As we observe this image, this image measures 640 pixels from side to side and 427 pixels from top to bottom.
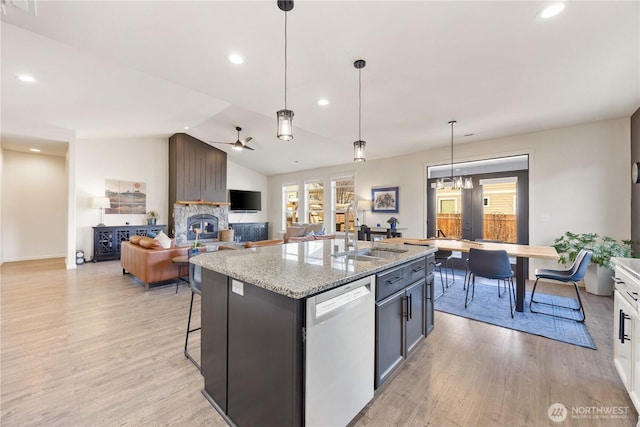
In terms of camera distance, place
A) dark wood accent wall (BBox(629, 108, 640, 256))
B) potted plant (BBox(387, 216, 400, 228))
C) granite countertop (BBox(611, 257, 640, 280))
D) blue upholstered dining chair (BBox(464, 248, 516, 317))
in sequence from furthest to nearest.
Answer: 1. potted plant (BBox(387, 216, 400, 228))
2. dark wood accent wall (BBox(629, 108, 640, 256))
3. blue upholstered dining chair (BBox(464, 248, 516, 317))
4. granite countertop (BBox(611, 257, 640, 280))

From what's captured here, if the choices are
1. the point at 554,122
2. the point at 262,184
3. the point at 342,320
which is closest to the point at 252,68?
the point at 342,320

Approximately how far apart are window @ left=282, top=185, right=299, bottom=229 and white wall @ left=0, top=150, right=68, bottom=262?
6.14 metres

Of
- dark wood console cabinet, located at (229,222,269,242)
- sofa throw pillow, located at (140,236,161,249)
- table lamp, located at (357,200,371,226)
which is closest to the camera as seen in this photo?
sofa throw pillow, located at (140,236,161,249)

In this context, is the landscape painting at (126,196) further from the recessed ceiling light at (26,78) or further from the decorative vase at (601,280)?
the decorative vase at (601,280)

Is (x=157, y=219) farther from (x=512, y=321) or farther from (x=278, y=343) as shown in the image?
(x=512, y=321)

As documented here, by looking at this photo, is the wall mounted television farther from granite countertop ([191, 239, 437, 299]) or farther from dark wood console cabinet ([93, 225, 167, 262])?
granite countertop ([191, 239, 437, 299])

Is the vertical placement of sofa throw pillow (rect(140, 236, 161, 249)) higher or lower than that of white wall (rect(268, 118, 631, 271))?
lower

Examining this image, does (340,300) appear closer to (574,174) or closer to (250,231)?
(574,174)

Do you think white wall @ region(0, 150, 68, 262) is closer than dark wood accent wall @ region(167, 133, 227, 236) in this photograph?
Yes

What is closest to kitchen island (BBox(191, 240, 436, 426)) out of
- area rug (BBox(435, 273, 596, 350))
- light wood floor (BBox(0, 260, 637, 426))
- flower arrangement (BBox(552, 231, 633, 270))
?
light wood floor (BBox(0, 260, 637, 426))

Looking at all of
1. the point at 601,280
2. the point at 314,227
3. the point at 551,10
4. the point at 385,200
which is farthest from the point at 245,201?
the point at 601,280

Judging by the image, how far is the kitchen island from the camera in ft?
3.86

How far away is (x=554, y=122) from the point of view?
4.13 metres

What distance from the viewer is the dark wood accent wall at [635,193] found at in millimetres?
3527
